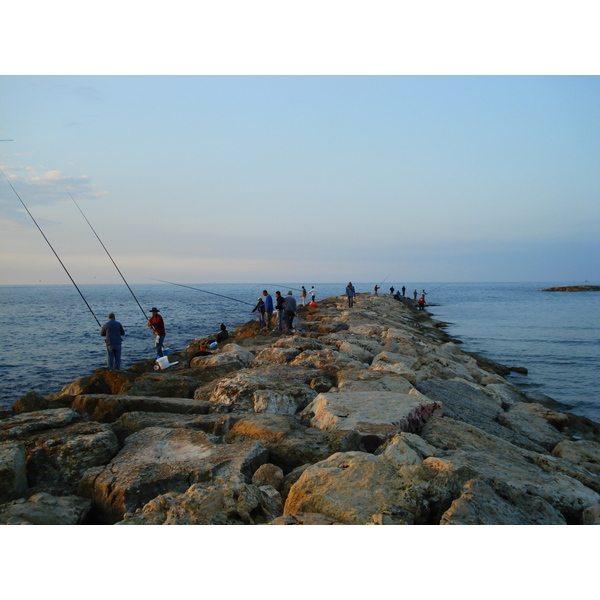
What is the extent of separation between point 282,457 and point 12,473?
6.84 ft

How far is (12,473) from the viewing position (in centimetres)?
315

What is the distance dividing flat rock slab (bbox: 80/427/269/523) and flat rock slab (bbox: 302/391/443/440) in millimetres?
961

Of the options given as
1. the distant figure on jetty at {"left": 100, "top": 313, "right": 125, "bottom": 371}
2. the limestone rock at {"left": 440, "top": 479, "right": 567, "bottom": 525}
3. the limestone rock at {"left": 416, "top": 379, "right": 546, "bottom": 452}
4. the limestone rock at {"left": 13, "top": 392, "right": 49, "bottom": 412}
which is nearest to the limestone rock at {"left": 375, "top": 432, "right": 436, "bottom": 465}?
the limestone rock at {"left": 440, "top": 479, "right": 567, "bottom": 525}

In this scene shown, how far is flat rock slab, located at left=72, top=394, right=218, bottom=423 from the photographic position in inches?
186

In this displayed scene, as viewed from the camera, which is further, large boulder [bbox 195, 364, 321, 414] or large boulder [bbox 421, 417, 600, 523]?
large boulder [bbox 195, 364, 321, 414]

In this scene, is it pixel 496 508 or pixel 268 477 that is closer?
pixel 496 508

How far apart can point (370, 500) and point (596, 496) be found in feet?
7.43

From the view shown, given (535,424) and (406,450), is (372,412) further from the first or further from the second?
(535,424)

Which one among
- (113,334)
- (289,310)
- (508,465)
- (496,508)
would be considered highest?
(289,310)

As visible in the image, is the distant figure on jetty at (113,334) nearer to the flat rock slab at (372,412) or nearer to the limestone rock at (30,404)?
the limestone rock at (30,404)

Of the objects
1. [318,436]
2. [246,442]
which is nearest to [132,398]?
[246,442]

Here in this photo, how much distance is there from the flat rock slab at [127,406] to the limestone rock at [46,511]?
1.67 meters

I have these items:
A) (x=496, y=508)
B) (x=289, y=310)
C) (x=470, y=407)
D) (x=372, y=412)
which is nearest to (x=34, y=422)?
(x=372, y=412)

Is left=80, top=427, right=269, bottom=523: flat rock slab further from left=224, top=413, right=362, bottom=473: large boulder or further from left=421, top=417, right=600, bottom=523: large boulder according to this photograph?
left=421, top=417, right=600, bottom=523: large boulder
